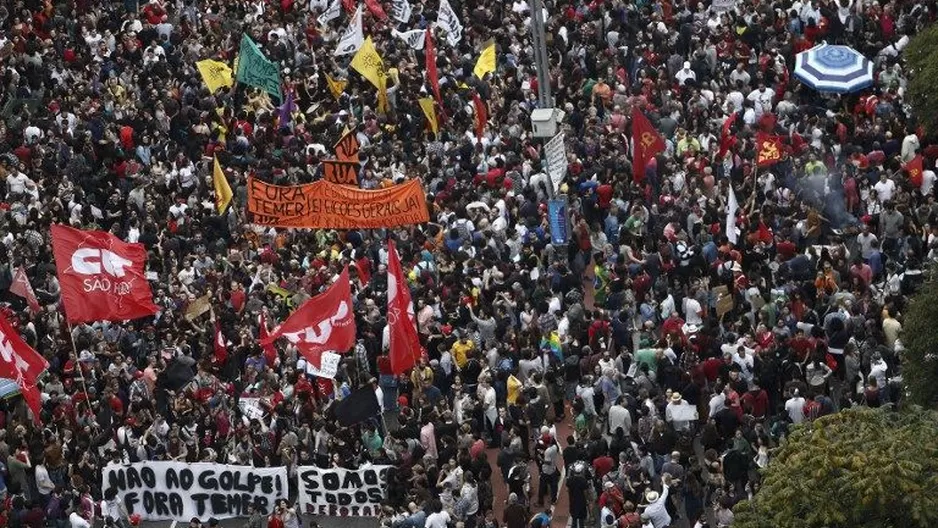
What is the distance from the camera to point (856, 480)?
2225 cm

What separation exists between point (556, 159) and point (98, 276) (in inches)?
274

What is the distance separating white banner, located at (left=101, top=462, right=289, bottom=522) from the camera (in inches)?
1194

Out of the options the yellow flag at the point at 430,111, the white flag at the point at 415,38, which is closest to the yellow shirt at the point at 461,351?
the yellow flag at the point at 430,111

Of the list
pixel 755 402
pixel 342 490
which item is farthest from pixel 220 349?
pixel 755 402

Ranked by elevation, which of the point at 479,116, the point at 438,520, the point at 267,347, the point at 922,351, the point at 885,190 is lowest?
the point at 438,520

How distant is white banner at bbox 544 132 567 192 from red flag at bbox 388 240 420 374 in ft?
13.1

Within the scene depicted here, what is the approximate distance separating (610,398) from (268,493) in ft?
15.1

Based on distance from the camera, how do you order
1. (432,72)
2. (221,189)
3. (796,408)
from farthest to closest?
1. (432,72)
2. (221,189)
3. (796,408)

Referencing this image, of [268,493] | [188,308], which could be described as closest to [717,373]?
[268,493]

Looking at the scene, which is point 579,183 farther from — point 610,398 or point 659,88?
point 610,398

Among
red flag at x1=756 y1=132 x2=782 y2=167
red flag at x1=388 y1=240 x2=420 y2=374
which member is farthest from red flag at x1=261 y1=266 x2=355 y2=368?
red flag at x1=756 y1=132 x2=782 y2=167

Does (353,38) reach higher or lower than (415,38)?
higher

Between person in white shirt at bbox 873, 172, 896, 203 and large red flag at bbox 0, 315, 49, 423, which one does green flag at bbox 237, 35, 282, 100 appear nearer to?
large red flag at bbox 0, 315, 49, 423

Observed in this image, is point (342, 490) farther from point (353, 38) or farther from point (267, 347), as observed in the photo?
point (353, 38)
